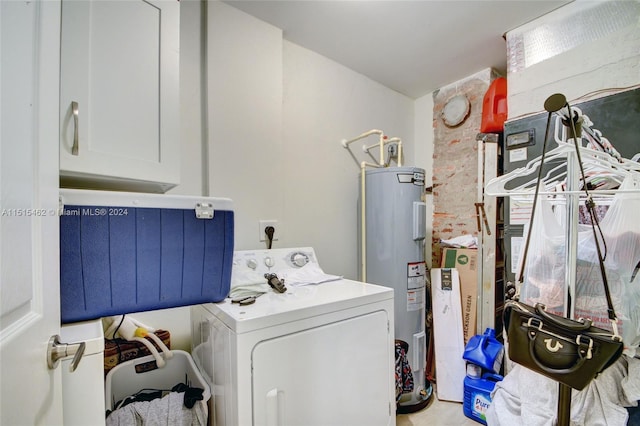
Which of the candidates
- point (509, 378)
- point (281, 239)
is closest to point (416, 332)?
point (509, 378)

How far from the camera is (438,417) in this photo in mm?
1914

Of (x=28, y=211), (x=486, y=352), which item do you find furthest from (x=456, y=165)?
(x=28, y=211)

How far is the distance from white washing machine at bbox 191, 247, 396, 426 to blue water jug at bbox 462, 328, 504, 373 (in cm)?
96

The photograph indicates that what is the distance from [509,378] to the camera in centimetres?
139

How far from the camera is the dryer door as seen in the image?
959mm

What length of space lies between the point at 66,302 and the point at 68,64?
2.35 ft

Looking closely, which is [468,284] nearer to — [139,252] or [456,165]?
[456,165]

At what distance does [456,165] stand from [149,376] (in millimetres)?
2877

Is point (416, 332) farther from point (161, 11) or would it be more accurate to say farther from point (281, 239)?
point (161, 11)

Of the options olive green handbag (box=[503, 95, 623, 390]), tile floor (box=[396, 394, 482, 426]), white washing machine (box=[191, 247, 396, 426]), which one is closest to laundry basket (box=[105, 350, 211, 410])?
white washing machine (box=[191, 247, 396, 426])

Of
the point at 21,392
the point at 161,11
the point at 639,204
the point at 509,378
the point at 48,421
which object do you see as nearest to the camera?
the point at 21,392

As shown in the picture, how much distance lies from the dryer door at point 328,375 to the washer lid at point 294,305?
0.07 metres

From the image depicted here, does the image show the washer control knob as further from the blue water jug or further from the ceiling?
the ceiling

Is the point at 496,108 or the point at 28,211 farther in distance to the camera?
the point at 496,108
